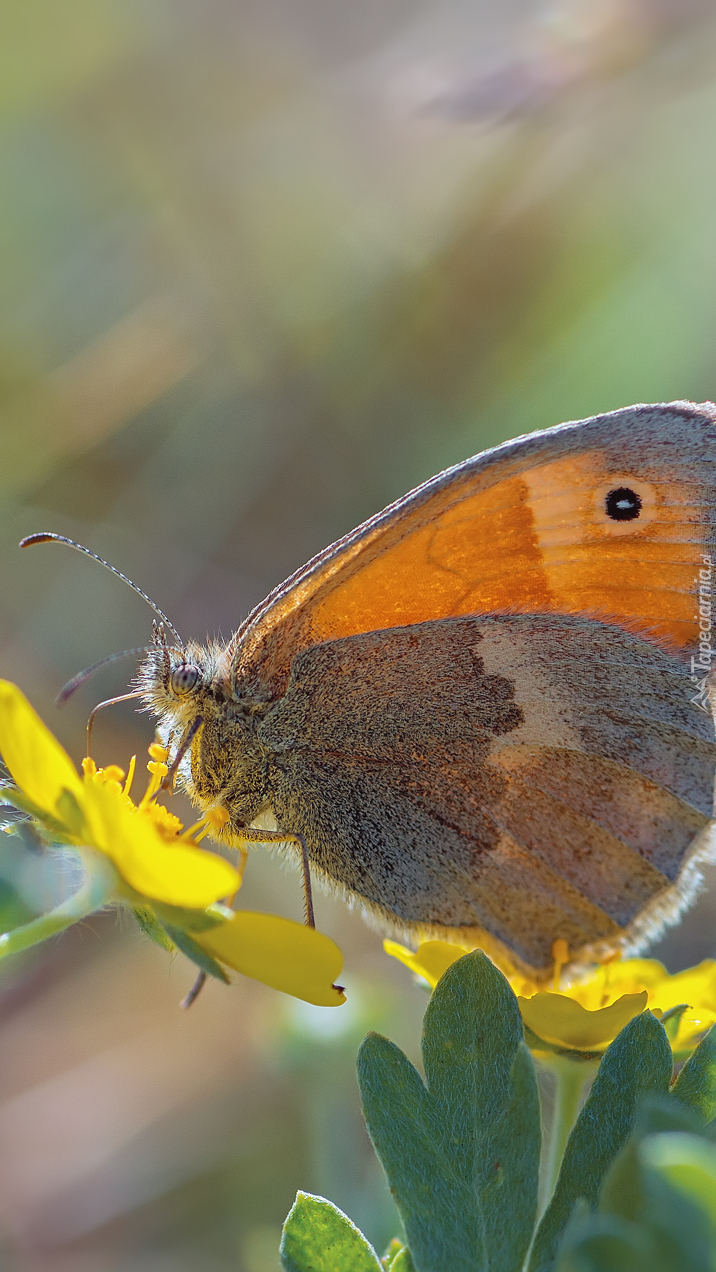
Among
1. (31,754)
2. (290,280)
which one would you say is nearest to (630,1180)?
(31,754)

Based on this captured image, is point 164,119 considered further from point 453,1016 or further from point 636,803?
point 453,1016

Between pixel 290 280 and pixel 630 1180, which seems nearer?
pixel 630 1180

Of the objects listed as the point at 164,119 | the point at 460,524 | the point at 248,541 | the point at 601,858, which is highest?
the point at 164,119

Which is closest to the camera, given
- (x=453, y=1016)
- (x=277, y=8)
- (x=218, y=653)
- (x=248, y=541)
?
(x=453, y=1016)

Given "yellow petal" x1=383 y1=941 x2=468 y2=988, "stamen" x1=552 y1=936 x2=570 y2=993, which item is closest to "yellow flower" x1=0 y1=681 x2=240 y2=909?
"yellow petal" x1=383 y1=941 x2=468 y2=988

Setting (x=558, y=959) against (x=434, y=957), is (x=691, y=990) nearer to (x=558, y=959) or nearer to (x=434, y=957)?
(x=558, y=959)


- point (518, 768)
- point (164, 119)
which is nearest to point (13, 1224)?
point (518, 768)

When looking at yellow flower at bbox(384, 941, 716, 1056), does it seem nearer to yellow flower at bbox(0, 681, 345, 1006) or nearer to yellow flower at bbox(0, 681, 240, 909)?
yellow flower at bbox(0, 681, 345, 1006)

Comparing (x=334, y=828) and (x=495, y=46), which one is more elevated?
(x=495, y=46)
